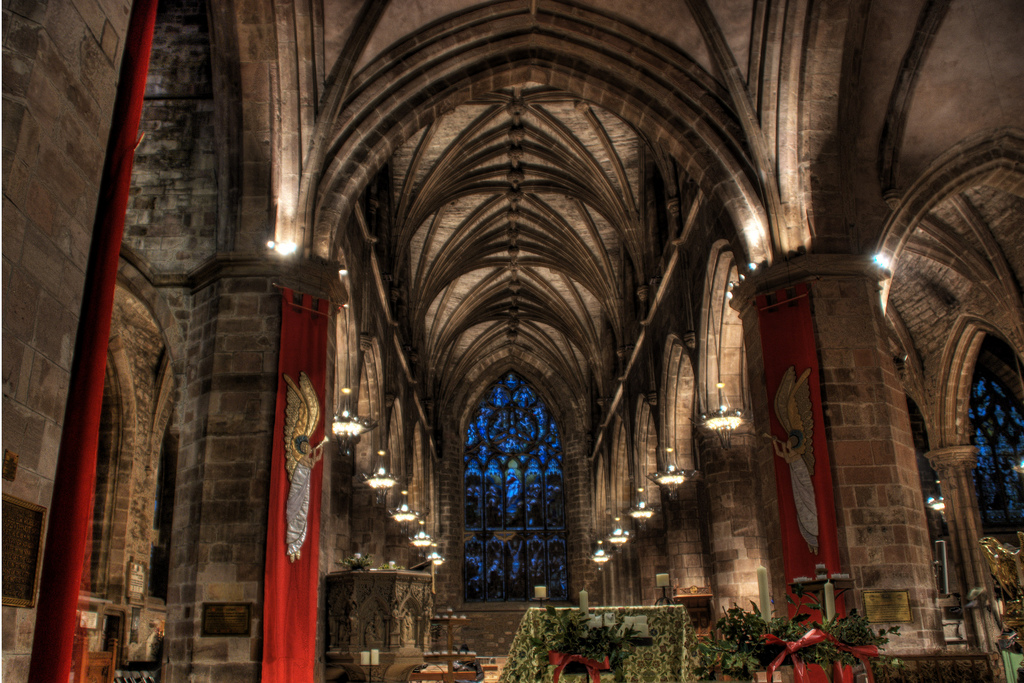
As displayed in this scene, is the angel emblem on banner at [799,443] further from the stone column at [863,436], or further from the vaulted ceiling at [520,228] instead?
the vaulted ceiling at [520,228]

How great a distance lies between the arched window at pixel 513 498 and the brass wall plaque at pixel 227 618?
22.5m

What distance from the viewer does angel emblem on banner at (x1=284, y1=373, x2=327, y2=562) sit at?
30.6 ft

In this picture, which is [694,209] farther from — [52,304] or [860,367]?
[52,304]

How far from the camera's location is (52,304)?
3.95 meters

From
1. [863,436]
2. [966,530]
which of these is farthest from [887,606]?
[966,530]

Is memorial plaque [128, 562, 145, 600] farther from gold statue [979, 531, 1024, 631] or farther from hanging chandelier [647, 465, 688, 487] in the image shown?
gold statue [979, 531, 1024, 631]

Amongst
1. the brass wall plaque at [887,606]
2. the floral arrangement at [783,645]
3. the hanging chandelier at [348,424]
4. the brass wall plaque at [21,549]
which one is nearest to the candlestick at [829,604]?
the floral arrangement at [783,645]


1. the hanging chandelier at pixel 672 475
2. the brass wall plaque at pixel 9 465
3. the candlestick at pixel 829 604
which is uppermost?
the hanging chandelier at pixel 672 475

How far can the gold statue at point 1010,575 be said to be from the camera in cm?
615

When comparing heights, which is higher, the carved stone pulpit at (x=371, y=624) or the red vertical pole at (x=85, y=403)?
the red vertical pole at (x=85, y=403)

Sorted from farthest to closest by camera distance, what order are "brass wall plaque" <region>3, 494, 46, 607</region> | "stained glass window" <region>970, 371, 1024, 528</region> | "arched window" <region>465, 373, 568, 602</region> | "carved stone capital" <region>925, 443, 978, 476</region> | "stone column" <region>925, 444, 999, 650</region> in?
"arched window" <region>465, 373, 568, 602</region> → "stained glass window" <region>970, 371, 1024, 528</region> → "carved stone capital" <region>925, 443, 978, 476</region> → "stone column" <region>925, 444, 999, 650</region> → "brass wall plaque" <region>3, 494, 46, 607</region>

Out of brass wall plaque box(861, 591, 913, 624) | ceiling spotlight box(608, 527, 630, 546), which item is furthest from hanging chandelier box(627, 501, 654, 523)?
brass wall plaque box(861, 591, 913, 624)

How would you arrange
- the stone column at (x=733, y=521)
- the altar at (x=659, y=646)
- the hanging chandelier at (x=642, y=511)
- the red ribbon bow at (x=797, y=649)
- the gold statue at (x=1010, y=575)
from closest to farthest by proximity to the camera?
the red ribbon bow at (x=797, y=649), the altar at (x=659, y=646), the gold statue at (x=1010, y=575), the stone column at (x=733, y=521), the hanging chandelier at (x=642, y=511)

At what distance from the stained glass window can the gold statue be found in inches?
679
